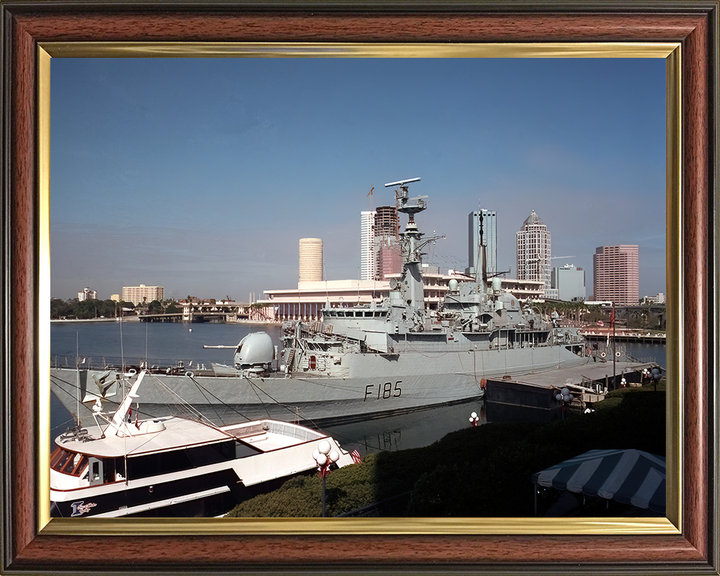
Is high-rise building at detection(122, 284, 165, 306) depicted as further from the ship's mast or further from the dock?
the ship's mast

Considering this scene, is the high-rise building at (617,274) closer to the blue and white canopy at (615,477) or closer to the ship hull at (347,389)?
the blue and white canopy at (615,477)

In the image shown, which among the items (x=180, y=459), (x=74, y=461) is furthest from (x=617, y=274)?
(x=74, y=461)

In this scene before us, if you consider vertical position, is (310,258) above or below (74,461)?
above

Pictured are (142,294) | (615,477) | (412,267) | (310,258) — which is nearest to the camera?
(615,477)

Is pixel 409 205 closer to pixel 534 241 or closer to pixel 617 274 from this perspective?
pixel 534 241

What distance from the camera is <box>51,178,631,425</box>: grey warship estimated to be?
10570 millimetres

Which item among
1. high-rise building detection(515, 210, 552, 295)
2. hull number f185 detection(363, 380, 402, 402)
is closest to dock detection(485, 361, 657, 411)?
hull number f185 detection(363, 380, 402, 402)

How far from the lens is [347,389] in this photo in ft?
37.7

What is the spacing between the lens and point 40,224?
87.5 inches

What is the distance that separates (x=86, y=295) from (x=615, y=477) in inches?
177

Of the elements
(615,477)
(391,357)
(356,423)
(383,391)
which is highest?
(615,477)

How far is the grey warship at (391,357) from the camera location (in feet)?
34.7

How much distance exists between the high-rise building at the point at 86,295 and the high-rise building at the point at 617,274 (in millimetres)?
4495

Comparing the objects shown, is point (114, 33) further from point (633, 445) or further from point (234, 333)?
point (234, 333)
